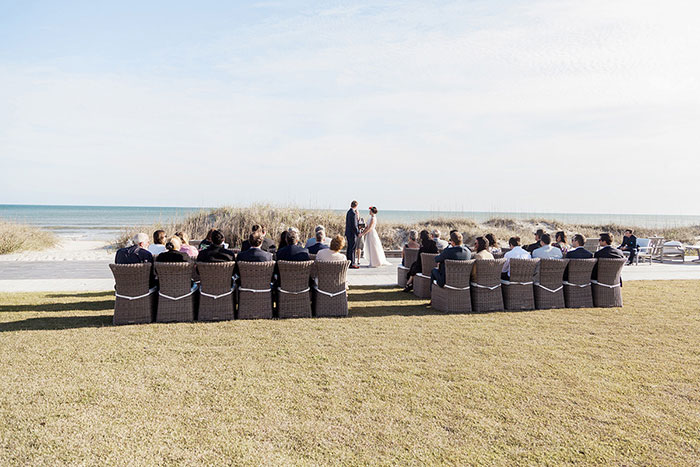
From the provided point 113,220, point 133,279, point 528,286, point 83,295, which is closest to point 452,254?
point 528,286

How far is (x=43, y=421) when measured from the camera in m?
3.25

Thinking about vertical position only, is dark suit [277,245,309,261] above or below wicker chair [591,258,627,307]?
above

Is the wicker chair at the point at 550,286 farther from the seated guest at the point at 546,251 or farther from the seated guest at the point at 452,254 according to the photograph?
the seated guest at the point at 452,254

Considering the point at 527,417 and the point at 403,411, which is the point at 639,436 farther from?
the point at 403,411

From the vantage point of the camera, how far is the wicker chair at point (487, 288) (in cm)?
694

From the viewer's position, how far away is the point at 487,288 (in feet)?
23.0

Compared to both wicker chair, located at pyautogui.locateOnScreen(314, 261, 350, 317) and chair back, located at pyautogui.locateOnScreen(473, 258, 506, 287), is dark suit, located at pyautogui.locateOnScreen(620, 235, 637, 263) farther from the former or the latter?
wicker chair, located at pyautogui.locateOnScreen(314, 261, 350, 317)

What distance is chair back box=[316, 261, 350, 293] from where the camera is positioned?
640cm

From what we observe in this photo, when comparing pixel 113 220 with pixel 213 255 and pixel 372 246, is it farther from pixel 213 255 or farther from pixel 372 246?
pixel 213 255

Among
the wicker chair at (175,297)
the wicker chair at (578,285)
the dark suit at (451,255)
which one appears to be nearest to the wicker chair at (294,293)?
the wicker chair at (175,297)

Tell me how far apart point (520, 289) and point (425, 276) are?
5.04 feet

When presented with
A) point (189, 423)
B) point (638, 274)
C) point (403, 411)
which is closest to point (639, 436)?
point (403, 411)

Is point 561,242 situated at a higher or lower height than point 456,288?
higher

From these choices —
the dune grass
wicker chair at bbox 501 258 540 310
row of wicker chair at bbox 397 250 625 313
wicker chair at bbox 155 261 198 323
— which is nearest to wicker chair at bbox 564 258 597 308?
row of wicker chair at bbox 397 250 625 313
